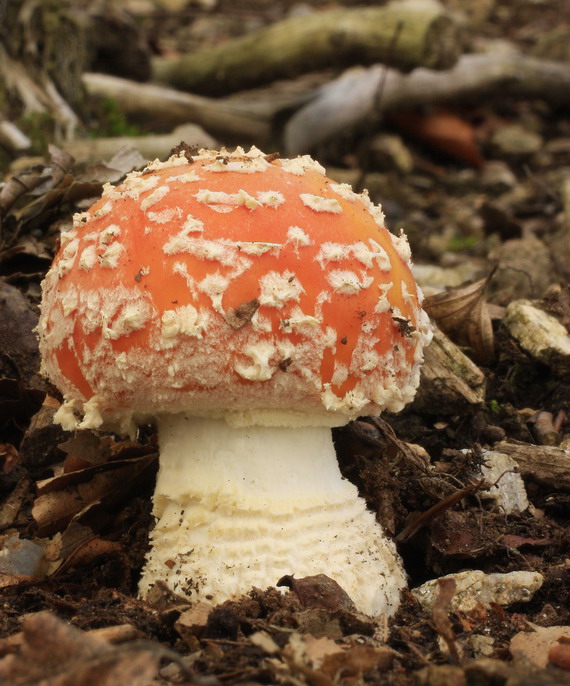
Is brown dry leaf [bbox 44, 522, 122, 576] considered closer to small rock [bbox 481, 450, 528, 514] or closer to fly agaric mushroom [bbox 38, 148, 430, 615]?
fly agaric mushroom [bbox 38, 148, 430, 615]

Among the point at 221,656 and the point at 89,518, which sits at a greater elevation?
the point at 221,656

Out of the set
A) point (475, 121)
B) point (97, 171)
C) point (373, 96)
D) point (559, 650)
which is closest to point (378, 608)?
point (559, 650)

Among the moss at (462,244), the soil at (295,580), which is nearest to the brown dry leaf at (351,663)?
the soil at (295,580)

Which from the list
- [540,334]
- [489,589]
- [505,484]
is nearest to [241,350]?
[489,589]

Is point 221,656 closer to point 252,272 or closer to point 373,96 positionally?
point 252,272

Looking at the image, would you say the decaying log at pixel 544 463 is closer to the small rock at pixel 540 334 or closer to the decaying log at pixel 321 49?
the small rock at pixel 540 334

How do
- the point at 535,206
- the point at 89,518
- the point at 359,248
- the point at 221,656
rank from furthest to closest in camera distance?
the point at 535,206, the point at 89,518, the point at 359,248, the point at 221,656

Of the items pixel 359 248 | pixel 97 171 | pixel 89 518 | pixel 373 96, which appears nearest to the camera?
pixel 359 248
